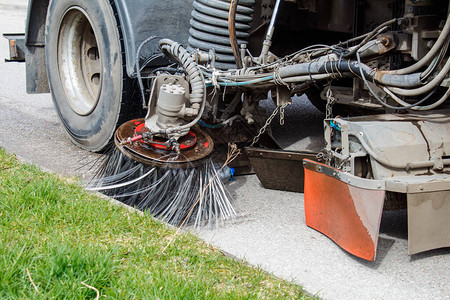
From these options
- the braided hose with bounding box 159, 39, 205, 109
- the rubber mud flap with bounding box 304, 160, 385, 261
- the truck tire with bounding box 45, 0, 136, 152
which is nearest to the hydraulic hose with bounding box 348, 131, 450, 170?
the rubber mud flap with bounding box 304, 160, 385, 261

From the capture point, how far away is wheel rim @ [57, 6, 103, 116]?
4.64m

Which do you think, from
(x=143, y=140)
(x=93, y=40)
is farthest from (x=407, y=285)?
(x=93, y=40)

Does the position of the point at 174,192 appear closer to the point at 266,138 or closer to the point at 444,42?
the point at 266,138

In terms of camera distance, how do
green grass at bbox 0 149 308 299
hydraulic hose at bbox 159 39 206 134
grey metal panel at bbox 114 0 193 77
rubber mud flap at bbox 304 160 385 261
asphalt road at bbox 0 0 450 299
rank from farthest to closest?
1. grey metal panel at bbox 114 0 193 77
2. hydraulic hose at bbox 159 39 206 134
3. rubber mud flap at bbox 304 160 385 261
4. asphalt road at bbox 0 0 450 299
5. green grass at bbox 0 149 308 299

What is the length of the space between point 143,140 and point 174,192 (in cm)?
34

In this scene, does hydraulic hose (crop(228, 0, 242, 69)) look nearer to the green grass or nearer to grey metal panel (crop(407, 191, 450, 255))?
the green grass

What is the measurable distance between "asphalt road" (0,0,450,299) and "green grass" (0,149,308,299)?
211 millimetres

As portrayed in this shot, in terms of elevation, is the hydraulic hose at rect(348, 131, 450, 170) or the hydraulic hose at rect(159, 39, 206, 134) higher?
the hydraulic hose at rect(159, 39, 206, 134)

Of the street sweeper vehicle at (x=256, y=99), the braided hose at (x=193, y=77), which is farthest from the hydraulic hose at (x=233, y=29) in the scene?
the braided hose at (x=193, y=77)

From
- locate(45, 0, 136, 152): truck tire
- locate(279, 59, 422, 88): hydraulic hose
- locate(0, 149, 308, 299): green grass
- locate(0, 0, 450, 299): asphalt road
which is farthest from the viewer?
locate(45, 0, 136, 152): truck tire

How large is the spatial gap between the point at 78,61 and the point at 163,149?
175 cm

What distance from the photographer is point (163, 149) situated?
3.38 metres

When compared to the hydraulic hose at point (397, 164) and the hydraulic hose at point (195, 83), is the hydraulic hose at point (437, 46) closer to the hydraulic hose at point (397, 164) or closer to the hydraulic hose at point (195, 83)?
the hydraulic hose at point (397, 164)

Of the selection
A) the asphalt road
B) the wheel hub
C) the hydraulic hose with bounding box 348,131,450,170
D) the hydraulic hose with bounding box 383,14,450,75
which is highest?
the hydraulic hose with bounding box 383,14,450,75
